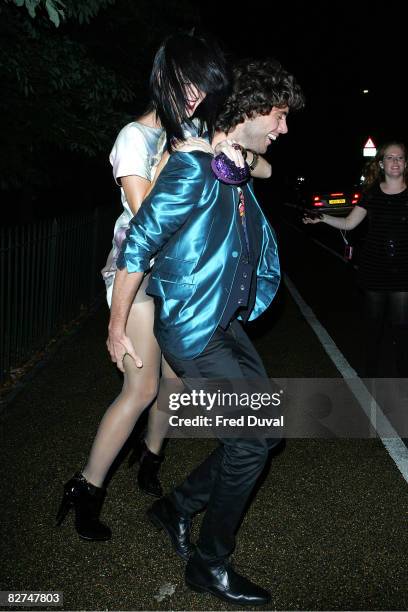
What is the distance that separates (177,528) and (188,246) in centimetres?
130

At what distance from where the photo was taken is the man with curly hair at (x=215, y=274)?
2717 millimetres

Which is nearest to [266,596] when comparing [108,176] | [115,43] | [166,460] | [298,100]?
[166,460]

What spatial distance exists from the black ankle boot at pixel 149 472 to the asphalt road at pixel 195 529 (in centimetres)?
6

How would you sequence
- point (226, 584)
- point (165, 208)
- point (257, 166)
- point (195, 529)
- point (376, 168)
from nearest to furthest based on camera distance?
point (165, 208)
point (226, 584)
point (257, 166)
point (195, 529)
point (376, 168)

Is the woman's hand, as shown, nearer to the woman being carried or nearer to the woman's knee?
the woman being carried

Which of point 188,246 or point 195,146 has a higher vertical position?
point 195,146

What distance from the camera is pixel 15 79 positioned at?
8.24 metres

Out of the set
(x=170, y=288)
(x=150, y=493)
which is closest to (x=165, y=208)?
(x=170, y=288)

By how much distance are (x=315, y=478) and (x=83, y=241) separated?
235 inches

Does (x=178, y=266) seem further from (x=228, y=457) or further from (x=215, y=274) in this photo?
(x=228, y=457)

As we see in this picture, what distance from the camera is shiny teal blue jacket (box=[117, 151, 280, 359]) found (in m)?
2.69

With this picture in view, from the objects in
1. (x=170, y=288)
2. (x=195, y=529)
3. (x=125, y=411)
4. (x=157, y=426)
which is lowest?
(x=195, y=529)

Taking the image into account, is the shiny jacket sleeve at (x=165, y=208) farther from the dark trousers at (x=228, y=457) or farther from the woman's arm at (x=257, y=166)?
the woman's arm at (x=257, y=166)

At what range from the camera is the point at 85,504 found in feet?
11.0
